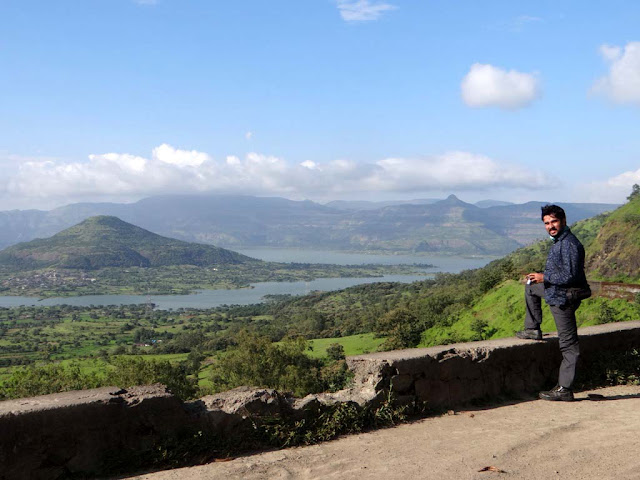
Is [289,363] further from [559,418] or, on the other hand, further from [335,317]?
[335,317]

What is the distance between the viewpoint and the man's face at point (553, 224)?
6875mm

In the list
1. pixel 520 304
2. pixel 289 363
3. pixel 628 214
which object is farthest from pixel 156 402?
pixel 628 214

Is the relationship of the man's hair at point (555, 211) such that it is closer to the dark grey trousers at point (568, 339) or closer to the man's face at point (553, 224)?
the man's face at point (553, 224)

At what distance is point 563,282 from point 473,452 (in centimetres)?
269

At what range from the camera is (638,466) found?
4.71 meters

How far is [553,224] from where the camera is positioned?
6.91m

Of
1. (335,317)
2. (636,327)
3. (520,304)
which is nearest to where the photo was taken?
(636,327)

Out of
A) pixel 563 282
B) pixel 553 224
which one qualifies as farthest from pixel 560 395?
pixel 553 224

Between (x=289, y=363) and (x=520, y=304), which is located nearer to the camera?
(x=520, y=304)

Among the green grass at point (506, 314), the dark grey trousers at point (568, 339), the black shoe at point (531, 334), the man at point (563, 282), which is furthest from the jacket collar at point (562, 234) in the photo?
the green grass at point (506, 314)

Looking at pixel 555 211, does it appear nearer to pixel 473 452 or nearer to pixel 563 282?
pixel 563 282

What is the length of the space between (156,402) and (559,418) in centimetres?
464

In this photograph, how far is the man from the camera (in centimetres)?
665

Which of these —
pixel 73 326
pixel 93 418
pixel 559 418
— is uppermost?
pixel 93 418
